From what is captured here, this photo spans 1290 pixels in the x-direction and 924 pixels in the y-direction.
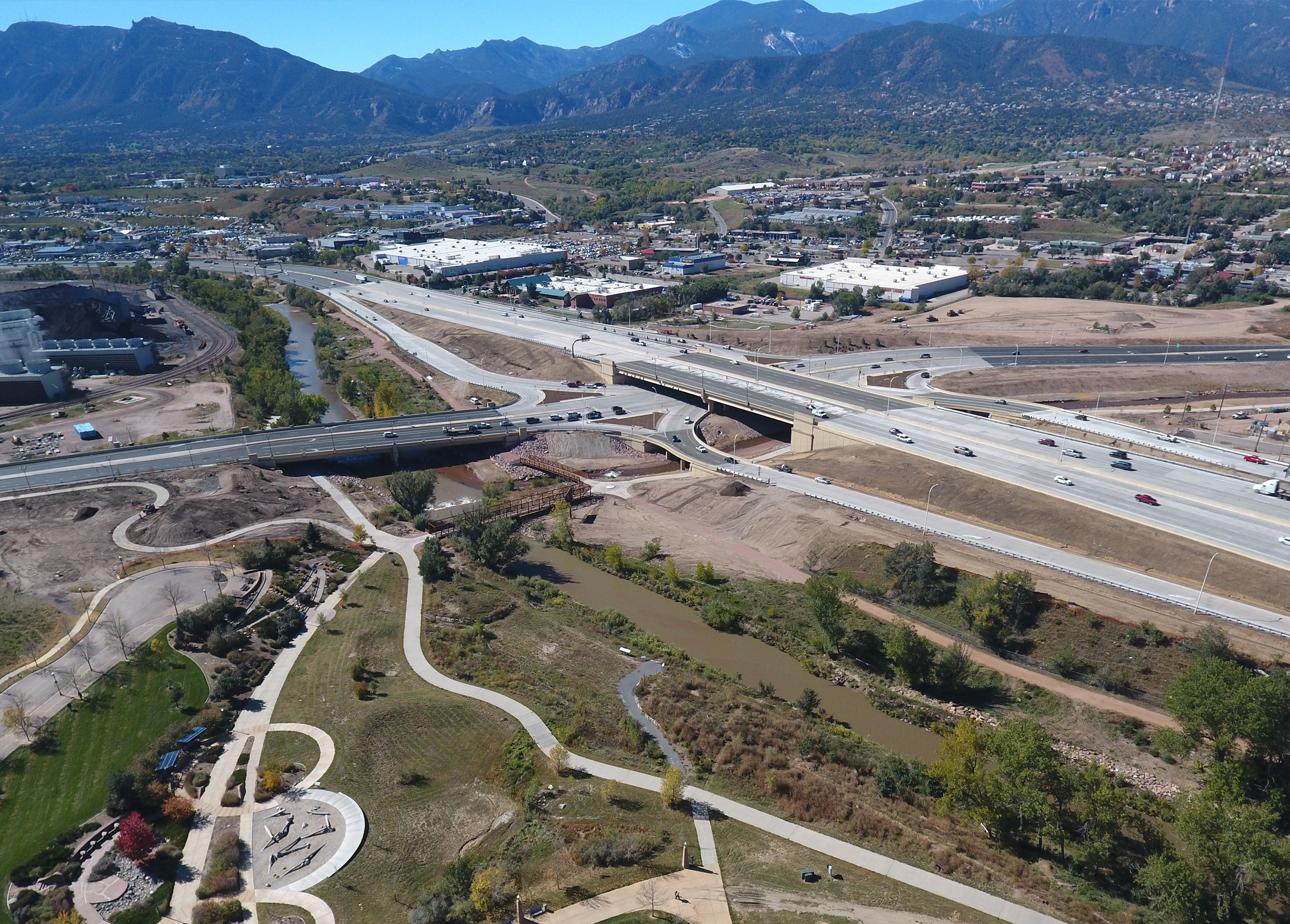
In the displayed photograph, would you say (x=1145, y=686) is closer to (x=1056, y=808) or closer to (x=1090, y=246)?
(x=1056, y=808)

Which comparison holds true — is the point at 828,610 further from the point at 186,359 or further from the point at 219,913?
the point at 186,359

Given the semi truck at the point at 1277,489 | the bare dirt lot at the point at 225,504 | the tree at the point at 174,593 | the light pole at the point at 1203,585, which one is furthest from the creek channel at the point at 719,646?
the semi truck at the point at 1277,489

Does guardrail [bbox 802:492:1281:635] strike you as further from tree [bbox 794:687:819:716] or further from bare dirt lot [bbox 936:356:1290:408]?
bare dirt lot [bbox 936:356:1290:408]

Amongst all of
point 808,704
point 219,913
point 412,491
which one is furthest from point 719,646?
point 219,913

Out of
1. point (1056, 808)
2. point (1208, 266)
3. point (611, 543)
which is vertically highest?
point (1208, 266)

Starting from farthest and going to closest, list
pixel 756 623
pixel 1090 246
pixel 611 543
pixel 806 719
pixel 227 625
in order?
pixel 1090 246 → pixel 611 543 → pixel 756 623 → pixel 227 625 → pixel 806 719

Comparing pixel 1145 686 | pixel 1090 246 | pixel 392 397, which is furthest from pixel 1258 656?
pixel 1090 246

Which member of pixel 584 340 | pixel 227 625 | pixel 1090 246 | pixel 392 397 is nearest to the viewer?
pixel 227 625
